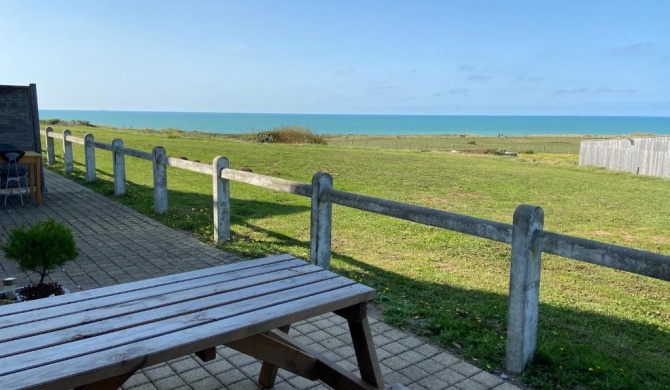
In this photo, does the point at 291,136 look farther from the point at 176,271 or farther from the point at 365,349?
the point at 365,349

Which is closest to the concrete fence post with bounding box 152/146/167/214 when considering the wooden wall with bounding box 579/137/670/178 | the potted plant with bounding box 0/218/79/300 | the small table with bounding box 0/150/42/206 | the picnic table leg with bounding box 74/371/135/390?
the small table with bounding box 0/150/42/206

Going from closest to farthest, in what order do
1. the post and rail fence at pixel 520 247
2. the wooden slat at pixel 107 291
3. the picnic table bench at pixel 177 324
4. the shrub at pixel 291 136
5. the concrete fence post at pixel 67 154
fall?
1. the picnic table bench at pixel 177 324
2. the wooden slat at pixel 107 291
3. the post and rail fence at pixel 520 247
4. the concrete fence post at pixel 67 154
5. the shrub at pixel 291 136

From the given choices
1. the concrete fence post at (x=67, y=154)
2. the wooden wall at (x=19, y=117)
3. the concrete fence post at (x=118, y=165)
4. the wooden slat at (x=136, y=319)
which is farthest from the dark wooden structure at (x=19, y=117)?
the wooden slat at (x=136, y=319)

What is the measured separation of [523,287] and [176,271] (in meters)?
3.98

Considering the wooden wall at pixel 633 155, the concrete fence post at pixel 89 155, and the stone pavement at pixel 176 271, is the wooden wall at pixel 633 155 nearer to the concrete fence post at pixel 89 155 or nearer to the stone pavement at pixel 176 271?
the concrete fence post at pixel 89 155

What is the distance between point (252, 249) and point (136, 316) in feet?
15.4

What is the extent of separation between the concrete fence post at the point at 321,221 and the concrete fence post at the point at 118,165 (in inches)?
257

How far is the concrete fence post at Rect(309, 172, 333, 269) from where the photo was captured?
5.98 metres

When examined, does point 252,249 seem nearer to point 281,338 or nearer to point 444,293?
point 444,293

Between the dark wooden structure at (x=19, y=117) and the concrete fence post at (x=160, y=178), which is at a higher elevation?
the dark wooden structure at (x=19, y=117)

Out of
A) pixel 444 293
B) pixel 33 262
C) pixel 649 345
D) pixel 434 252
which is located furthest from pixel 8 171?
pixel 649 345

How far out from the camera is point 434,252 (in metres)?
7.86

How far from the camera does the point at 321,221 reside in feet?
19.8

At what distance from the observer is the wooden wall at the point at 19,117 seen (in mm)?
11227
